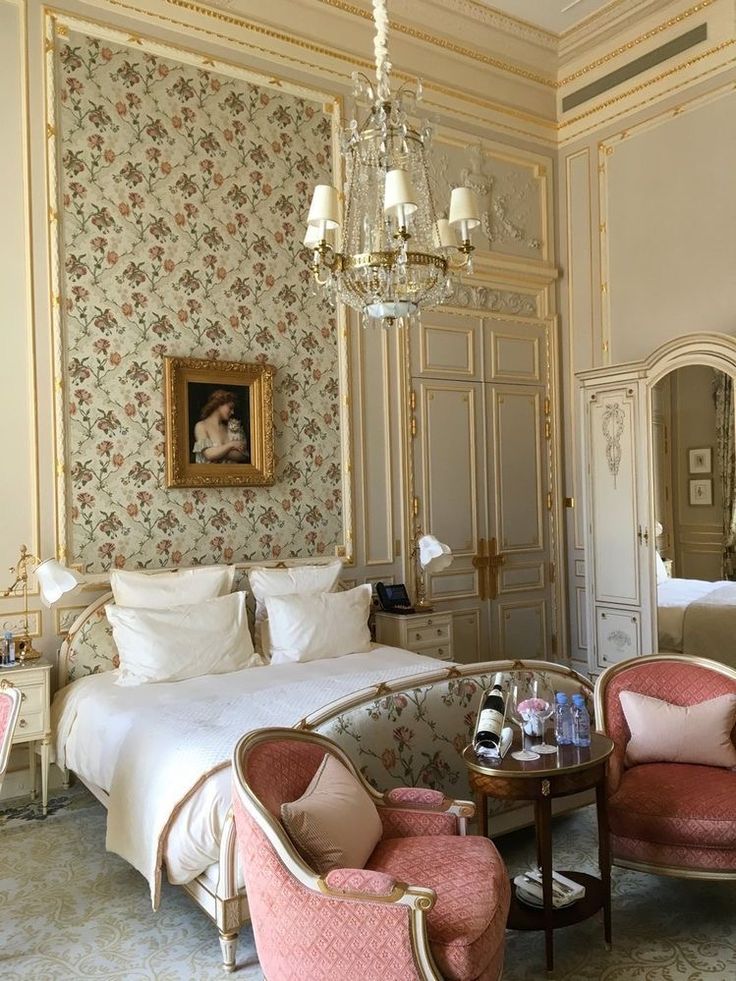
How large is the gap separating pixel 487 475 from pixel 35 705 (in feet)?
10.8

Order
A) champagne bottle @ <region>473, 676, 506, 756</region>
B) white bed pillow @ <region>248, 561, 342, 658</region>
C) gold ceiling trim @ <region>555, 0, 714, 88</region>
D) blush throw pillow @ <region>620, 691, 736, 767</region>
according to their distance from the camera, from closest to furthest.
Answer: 1. champagne bottle @ <region>473, 676, 506, 756</region>
2. blush throw pillow @ <region>620, 691, 736, 767</region>
3. white bed pillow @ <region>248, 561, 342, 658</region>
4. gold ceiling trim @ <region>555, 0, 714, 88</region>

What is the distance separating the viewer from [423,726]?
3.00 metres

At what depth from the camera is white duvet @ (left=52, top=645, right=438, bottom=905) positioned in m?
2.61

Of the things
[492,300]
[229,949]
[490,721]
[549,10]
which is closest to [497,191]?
[492,300]

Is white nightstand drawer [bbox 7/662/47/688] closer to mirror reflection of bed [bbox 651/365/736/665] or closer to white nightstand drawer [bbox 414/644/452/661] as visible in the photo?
white nightstand drawer [bbox 414/644/452/661]

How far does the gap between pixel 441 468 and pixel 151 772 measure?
318 cm

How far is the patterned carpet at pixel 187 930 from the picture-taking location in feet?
8.11

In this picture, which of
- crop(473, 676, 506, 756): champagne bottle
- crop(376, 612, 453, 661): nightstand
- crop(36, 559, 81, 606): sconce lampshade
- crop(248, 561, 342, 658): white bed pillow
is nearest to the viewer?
crop(473, 676, 506, 756): champagne bottle

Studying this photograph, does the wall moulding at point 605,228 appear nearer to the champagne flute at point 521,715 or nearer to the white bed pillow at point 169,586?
the white bed pillow at point 169,586

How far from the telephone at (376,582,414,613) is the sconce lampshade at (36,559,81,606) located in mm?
1862

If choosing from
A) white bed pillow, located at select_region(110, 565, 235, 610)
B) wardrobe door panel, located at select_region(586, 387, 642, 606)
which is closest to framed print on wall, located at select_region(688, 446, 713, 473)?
wardrobe door panel, located at select_region(586, 387, 642, 606)

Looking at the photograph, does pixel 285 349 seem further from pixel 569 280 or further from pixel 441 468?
pixel 569 280

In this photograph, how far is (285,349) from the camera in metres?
4.88

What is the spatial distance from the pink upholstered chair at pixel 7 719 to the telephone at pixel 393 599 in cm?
261
